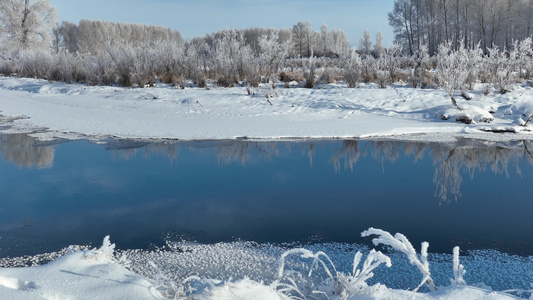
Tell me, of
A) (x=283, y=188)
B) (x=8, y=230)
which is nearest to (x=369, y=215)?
(x=283, y=188)

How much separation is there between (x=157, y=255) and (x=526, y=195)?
13.7 feet

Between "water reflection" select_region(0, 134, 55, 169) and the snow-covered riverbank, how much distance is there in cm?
41

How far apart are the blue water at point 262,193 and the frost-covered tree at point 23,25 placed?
24195 mm

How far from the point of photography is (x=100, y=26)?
52.8 meters

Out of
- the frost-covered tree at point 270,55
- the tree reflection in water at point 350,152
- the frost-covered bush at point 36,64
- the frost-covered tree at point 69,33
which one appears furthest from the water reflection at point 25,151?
the frost-covered tree at point 69,33

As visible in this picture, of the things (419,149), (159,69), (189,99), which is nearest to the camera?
(419,149)

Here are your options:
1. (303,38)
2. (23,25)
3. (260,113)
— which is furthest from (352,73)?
(303,38)

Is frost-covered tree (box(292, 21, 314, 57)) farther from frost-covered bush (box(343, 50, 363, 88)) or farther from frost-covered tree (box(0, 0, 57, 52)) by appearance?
frost-covered bush (box(343, 50, 363, 88))

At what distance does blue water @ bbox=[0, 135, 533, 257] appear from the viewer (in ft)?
13.6

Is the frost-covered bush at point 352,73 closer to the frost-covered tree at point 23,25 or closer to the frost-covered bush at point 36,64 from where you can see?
the frost-covered bush at point 36,64

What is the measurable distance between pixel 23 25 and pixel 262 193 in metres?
29.2

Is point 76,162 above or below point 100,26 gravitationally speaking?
below

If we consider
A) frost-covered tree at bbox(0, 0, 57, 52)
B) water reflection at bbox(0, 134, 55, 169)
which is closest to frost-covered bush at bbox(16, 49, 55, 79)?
frost-covered tree at bbox(0, 0, 57, 52)

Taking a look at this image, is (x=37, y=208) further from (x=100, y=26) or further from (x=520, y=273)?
(x=100, y=26)
